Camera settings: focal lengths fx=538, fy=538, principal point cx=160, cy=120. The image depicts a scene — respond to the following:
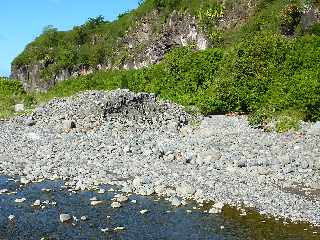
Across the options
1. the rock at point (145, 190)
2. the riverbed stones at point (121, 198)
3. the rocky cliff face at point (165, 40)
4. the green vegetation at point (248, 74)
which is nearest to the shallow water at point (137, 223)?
the riverbed stones at point (121, 198)

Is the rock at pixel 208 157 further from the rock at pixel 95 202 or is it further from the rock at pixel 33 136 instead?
the rock at pixel 33 136

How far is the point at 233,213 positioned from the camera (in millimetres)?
20391

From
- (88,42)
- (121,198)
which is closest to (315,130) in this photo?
(121,198)

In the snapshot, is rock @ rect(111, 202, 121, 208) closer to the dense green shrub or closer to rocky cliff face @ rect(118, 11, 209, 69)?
the dense green shrub

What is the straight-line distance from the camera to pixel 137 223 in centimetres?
1938

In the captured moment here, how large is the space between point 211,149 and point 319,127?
737cm

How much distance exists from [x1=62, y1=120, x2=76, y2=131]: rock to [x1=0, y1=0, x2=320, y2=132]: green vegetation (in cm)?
1186

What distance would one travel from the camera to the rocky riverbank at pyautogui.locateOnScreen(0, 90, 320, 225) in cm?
2278

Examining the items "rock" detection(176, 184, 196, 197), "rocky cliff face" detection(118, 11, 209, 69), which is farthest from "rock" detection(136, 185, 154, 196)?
"rocky cliff face" detection(118, 11, 209, 69)

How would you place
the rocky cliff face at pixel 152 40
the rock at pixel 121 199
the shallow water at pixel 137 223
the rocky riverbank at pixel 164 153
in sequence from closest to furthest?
1. the shallow water at pixel 137 223
2. the rock at pixel 121 199
3. the rocky riverbank at pixel 164 153
4. the rocky cliff face at pixel 152 40

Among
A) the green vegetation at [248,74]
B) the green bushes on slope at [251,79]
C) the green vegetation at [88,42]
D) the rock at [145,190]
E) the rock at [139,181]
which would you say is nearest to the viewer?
the rock at [145,190]

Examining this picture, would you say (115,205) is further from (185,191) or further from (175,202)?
(185,191)

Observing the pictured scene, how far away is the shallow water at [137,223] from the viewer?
18188mm

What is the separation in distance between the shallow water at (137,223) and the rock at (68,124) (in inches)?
602
